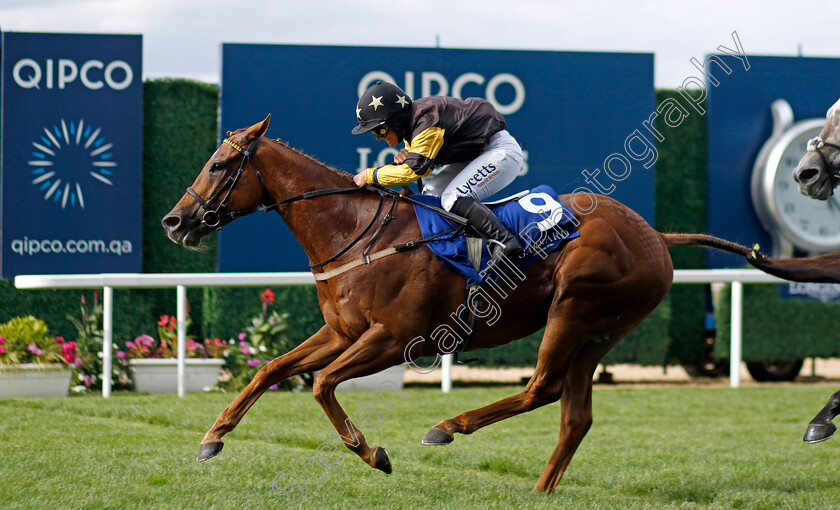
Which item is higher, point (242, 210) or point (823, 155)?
point (823, 155)

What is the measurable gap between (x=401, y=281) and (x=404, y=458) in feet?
5.04

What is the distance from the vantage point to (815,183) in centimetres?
384

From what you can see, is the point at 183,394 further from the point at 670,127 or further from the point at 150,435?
the point at 670,127

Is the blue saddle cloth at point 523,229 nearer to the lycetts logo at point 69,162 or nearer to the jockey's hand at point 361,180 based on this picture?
the jockey's hand at point 361,180

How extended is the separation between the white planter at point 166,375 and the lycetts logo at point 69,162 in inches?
78.5

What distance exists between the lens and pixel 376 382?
26.4ft

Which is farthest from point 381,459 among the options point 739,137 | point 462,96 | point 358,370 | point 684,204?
point 739,137

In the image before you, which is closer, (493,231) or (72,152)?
(493,231)

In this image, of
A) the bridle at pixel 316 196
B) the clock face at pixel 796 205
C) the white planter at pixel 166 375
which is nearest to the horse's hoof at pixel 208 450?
the bridle at pixel 316 196

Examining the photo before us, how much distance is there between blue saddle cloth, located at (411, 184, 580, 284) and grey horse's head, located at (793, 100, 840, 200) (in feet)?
3.14

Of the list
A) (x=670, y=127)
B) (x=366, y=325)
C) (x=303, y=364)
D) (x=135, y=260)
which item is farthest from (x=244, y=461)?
(x=670, y=127)

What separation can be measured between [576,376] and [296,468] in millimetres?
1407

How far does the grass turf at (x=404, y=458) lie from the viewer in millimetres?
4078

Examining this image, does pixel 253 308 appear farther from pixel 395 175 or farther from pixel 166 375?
pixel 395 175
